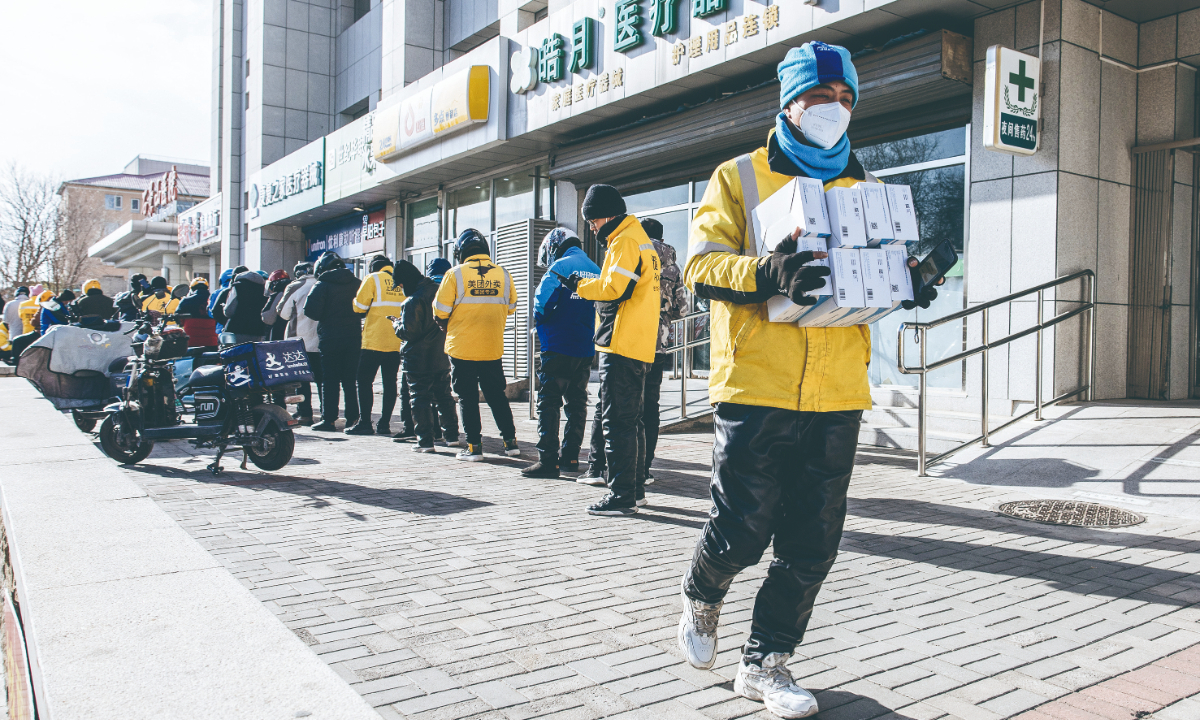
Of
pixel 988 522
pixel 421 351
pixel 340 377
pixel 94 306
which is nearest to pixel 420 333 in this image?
pixel 421 351

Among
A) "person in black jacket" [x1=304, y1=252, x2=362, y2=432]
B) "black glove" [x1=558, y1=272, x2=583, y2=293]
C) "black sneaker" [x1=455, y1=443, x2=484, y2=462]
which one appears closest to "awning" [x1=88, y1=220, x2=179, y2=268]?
"person in black jacket" [x1=304, y1=252, x2=362, y2=432]

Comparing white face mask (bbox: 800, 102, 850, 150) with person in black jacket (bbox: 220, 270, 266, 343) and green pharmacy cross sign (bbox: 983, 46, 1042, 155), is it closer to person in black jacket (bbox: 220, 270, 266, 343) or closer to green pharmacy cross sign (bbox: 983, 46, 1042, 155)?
green pharmacy cross sign (bbox: 983, 46, 1042, 155)

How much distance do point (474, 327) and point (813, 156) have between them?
5060mm

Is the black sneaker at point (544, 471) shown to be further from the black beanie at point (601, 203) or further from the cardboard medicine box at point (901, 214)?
the cardboard medicine box at point (901, 214)

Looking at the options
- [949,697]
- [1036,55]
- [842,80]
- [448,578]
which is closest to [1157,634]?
[949,697]

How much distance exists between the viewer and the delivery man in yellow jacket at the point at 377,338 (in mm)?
9086

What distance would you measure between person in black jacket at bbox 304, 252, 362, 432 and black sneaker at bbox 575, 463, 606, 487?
3.96 meters

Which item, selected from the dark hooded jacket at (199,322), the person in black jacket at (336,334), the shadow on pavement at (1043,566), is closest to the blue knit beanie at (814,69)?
the shadow on pavement at (1043,566)

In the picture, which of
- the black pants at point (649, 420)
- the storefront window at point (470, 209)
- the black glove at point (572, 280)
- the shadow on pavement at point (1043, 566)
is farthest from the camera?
the storefront window at point (470, 209)

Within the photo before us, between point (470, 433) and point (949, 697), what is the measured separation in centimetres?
538

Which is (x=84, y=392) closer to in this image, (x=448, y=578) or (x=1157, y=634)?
(x=448, y=578)

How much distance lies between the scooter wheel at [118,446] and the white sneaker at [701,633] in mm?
5790

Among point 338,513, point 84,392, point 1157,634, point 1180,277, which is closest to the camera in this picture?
point 1157,634

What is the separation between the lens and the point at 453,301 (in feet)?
24.4
